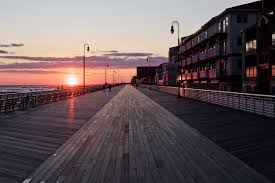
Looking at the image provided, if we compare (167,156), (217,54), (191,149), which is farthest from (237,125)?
(217,54)

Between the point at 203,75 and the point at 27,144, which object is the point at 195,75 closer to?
the point at 203,75

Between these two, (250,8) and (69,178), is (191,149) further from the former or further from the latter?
(250,8)

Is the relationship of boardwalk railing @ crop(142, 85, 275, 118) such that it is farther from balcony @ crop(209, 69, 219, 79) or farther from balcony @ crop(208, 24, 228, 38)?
balcony @ crop(208, 24, 228, 38)

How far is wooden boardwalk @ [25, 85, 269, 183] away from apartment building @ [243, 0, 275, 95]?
24.1 m

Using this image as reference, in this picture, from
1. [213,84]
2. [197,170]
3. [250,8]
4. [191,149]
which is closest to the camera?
[197,170]

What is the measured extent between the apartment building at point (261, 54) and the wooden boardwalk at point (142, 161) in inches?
949

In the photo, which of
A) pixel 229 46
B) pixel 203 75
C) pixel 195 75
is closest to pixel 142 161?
pixel 229 46

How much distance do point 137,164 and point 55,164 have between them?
2.05 meters

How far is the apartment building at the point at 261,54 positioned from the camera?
32.8 meters

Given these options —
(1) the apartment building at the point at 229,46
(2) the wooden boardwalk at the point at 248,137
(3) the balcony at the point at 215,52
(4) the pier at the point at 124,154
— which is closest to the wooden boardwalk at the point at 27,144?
(4) the pier at the point at 124,154

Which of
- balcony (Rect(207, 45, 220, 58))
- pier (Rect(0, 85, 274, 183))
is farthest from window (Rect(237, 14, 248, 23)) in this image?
pier (Rect(0, 85, 274, 183))

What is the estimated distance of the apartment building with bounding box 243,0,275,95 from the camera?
32.8 metres

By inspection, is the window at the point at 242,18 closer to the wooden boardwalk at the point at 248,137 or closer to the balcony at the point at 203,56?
the balcony at the point at 203,56

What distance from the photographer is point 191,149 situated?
9461 millimetres
